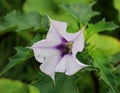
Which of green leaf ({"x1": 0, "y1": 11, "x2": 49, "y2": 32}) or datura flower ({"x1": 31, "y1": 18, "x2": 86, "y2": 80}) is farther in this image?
green leaf ({"x1": 0, "y1": 11, "x2": 49, "y2": 32})

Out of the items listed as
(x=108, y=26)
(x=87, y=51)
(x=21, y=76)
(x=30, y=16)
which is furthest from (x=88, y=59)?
(x=21, y=76)

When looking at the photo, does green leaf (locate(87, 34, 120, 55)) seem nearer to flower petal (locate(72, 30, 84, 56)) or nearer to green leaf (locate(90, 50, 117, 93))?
green leaf (locate(90, 50, 117, 93))

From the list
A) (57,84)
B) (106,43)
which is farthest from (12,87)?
(57,84)

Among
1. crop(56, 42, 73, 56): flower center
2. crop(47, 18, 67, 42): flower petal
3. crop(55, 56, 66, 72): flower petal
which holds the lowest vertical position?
crop(55, 56, 66, 72): flower petal

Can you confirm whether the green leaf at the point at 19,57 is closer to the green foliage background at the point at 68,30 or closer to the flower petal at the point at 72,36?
the green foliage background at the point at 68,30

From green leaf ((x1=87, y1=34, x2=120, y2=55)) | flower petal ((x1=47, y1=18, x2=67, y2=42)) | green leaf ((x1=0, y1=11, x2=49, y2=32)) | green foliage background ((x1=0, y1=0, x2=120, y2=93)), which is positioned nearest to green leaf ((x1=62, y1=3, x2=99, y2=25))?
green foliage background ((x1=0, y1=0, x2=120, y2=93))

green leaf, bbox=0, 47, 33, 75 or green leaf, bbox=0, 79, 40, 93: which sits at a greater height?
green leaf, bbox=0, 47, 33, 75

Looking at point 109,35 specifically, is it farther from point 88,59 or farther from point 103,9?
point 88,59

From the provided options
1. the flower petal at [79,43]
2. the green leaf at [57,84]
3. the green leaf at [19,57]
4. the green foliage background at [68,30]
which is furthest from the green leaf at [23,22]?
the flower petal at [79,43]
